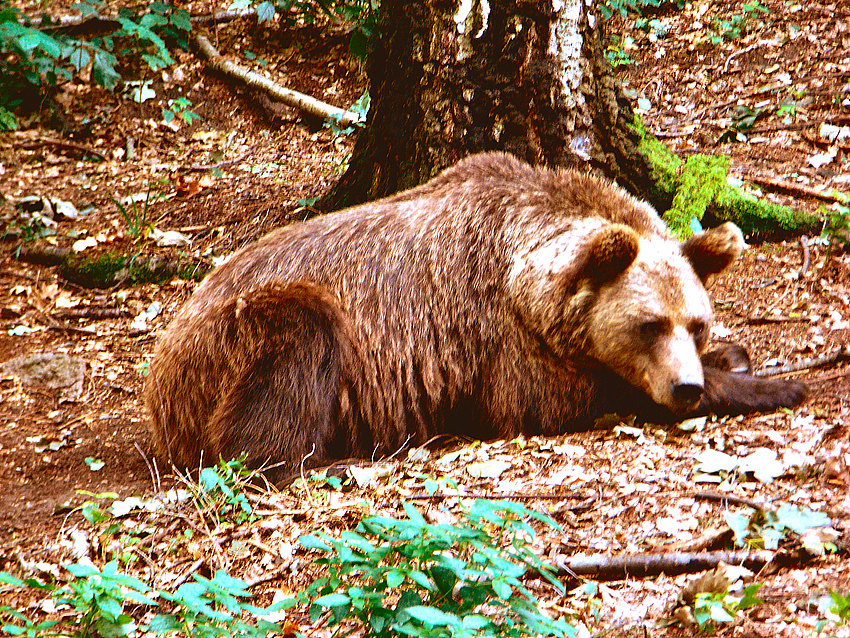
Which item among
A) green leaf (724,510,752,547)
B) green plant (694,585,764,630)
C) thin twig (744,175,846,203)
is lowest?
green plant (694,585,764,630)

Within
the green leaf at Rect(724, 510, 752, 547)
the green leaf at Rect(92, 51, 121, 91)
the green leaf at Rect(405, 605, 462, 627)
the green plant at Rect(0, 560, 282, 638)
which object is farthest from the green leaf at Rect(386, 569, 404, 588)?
the green leaf at Rect(92, 51, 121, 91)

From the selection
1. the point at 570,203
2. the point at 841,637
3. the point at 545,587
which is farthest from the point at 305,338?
the point at 841,637

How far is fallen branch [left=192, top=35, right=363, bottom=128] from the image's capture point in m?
8.86

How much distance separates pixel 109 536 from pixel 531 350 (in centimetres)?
246

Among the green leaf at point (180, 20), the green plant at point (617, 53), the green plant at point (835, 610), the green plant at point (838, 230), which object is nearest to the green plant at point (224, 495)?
the green plant at point (835, 610)

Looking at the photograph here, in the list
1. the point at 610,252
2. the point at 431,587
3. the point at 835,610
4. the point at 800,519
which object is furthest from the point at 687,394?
the point at 431,587

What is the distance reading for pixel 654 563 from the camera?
3195 millimetres

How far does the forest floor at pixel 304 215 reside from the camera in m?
3.59

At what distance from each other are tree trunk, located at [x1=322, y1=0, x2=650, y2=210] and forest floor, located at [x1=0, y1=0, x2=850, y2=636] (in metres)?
1.41

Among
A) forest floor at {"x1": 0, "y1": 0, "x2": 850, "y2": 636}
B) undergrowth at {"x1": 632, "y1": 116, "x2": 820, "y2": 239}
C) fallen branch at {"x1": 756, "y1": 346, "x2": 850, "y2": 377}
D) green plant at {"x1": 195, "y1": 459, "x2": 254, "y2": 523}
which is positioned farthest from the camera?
undergrowth at {"x1": 632, "y1": 116, "x2": 820, "y2": 239}

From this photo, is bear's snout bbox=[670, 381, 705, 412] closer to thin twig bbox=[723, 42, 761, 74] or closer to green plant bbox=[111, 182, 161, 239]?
green plant bbox=[111, 182, 161, 239]

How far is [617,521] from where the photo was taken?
3.61 m

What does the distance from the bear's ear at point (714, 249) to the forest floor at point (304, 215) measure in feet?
2.82

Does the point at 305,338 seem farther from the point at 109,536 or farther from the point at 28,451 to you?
the point at 28,451
